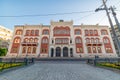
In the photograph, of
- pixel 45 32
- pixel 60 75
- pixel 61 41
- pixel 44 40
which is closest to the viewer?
pixel 60 75

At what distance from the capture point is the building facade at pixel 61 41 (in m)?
31.5

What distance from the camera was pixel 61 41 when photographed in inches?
1287

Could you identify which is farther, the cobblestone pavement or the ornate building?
→ the ornate building

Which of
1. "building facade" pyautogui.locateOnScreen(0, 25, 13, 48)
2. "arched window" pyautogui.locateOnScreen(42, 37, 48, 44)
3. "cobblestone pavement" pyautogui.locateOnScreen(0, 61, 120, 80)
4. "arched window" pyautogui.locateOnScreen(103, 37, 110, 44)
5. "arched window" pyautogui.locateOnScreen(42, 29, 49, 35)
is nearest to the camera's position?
"cobblestone pavement" pyautogui.locateOnScreen(0, 61, 120, 80)

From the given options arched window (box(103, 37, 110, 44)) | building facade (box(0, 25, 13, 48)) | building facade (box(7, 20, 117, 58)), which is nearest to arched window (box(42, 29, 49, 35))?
building facade (box(7, 20, 117, 58))

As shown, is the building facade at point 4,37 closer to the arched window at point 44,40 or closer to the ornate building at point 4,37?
the ornate building at point 4,37

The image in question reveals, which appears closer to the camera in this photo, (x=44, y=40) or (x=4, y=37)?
(x=44, y=40)

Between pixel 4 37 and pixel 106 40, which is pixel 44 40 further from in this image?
pixel 4 37

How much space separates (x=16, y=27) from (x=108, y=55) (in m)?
38.7

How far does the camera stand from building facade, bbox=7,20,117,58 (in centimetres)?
3152

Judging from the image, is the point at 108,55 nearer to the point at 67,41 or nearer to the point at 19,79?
the point at 67,41

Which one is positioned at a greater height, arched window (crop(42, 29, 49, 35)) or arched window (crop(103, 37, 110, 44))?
arched window (crop(42, 29, 49, 35))

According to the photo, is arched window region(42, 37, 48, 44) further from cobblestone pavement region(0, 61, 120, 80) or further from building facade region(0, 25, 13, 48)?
cobblestone pavement region(0, 61, 120, 80)

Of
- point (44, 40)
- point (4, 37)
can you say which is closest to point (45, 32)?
point (44, 40)
